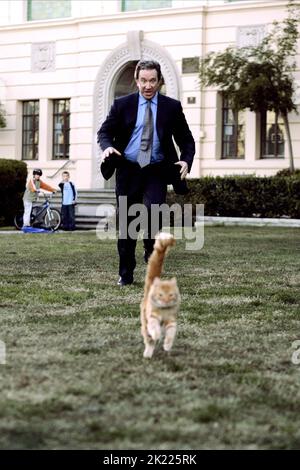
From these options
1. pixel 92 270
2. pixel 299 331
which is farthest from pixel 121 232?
pixel 299 331

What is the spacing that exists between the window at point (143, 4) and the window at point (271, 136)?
14.3 ft

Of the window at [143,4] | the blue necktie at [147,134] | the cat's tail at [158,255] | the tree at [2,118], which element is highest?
the window at [143,4]

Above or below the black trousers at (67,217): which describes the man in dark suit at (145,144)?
above

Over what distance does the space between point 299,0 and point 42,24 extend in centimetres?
800

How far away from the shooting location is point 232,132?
25109mm

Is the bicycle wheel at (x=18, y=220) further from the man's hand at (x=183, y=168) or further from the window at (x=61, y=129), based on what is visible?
the man's hand at (x=183, y=168)

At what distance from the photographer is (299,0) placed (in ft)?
77.6

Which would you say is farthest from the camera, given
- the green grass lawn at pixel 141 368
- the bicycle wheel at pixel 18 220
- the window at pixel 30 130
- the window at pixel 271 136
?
the window at pixel 30 130

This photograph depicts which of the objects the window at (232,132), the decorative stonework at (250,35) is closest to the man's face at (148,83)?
the decorative stonework at (250,35)

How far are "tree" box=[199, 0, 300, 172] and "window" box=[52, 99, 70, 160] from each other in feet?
18.1

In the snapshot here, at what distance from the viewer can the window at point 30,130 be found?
2798cm

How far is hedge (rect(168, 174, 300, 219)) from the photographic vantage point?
70.8 ft

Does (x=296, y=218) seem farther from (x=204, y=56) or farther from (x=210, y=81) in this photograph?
(x=204, y=56)

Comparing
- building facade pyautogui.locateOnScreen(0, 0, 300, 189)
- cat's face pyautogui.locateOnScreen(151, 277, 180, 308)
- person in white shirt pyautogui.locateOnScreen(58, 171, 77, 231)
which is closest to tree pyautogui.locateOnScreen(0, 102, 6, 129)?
building facade pyautogui.locateOnScreen(0, 0, 300, 189)
